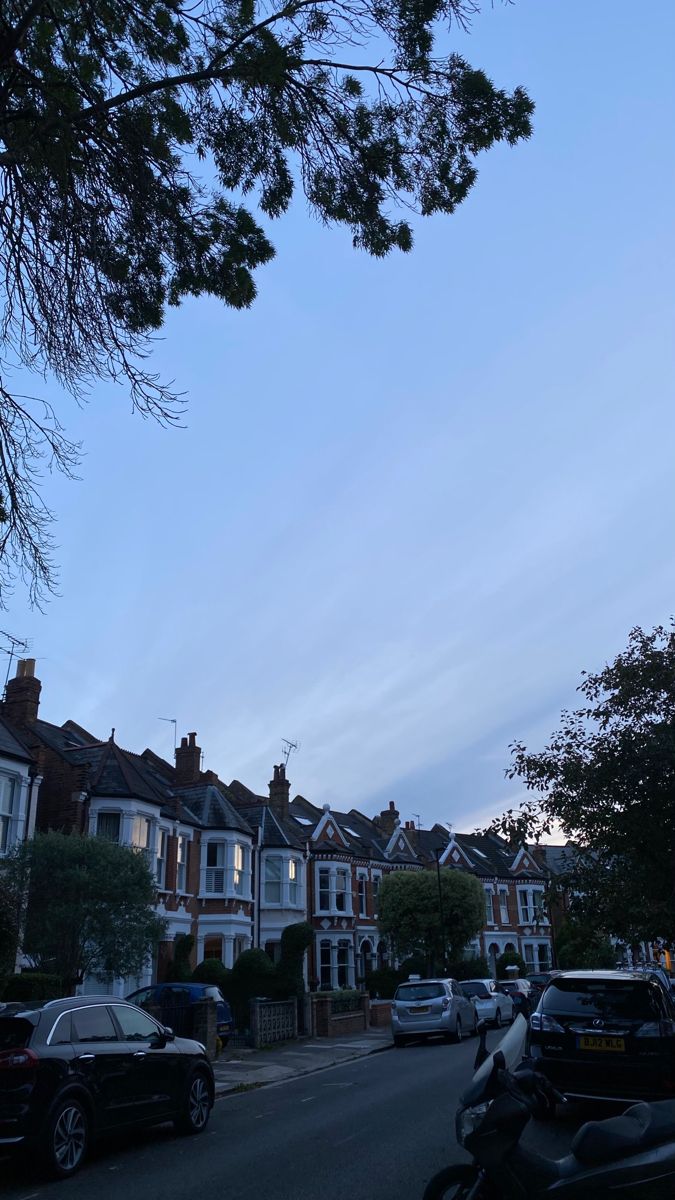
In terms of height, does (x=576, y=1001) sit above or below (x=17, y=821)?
below

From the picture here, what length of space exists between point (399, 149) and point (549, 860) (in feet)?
260

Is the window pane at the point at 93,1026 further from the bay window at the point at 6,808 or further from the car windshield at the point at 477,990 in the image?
the car windshield at the point at 477,990

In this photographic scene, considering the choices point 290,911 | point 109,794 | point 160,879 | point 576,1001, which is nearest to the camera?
point 576,1001

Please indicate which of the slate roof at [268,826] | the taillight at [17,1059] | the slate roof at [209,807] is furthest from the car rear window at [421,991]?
the taillight at [17,1059]

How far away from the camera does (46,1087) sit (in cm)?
834

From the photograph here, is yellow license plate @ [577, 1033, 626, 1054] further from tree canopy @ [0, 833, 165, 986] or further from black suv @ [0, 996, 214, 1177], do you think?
tree canopy @ [0, 833, 165, 986]

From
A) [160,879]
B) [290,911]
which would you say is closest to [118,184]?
[160,879]

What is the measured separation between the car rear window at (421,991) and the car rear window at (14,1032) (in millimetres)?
17426

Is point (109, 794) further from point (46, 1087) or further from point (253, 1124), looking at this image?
point (46, 1087)

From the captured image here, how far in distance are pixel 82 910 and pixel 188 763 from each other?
1961 cm

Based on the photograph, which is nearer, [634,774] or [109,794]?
[634,774]

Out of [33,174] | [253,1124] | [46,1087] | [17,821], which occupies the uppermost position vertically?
[33,174]

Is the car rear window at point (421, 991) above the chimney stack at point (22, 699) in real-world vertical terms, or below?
→ below

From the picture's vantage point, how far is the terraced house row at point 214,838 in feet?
95.5
